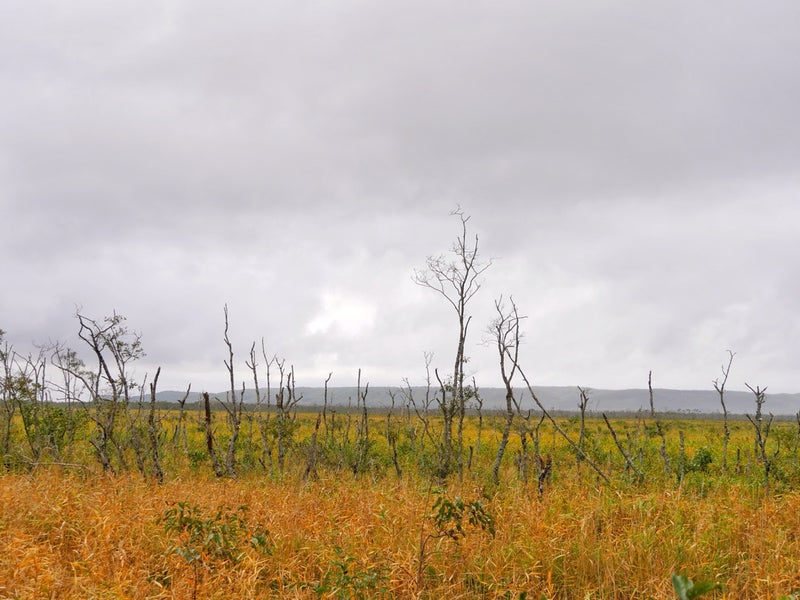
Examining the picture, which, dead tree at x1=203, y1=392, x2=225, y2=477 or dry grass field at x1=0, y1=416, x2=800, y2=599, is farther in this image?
dead tree at x1=203, y1=392, x2=225, y2=477

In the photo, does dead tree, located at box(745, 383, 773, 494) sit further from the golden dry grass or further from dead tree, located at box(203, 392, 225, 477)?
dead tree, located at box(203, 392, 225, 477)

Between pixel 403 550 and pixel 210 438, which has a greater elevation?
pixel 210 438

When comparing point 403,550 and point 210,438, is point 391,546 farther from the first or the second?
point 210,438

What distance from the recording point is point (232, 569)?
6.21 meters

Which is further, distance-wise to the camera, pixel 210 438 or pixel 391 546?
pixel 210 438

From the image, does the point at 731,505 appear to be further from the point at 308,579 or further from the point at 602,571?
the point at 308,579

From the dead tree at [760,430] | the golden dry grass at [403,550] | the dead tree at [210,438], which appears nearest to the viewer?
the golden dry grass at [403,550]

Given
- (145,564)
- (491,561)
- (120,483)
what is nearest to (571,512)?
(491,561)

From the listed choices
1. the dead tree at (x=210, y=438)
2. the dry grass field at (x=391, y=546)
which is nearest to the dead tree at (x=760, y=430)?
the dry grass field at (x=391, y=546)

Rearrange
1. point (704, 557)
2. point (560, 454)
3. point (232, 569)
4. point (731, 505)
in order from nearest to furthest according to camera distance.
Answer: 1. point (232, 569)
2. point (704, 557)
3. point (731, 505)
4. point (560, 454)

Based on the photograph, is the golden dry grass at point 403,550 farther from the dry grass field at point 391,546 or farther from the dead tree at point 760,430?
the dead tree at point 760,430

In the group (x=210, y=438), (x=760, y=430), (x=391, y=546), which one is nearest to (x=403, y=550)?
(x=391, y=546)

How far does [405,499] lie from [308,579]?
9.51 ft

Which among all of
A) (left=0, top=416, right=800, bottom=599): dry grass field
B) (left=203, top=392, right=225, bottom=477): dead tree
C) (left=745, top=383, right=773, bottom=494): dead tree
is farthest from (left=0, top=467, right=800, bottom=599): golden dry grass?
(left=203, top=392, right=225, bottom=477): dead tree
